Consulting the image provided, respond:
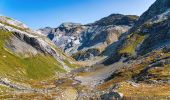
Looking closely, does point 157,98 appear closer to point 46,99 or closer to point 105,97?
point 105,97

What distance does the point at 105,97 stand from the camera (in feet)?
275

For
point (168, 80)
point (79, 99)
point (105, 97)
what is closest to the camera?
point (105, 97)

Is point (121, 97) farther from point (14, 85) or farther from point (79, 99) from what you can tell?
point (14, 85)

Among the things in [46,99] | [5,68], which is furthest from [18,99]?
[5,68]

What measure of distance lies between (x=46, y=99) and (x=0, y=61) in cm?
9911

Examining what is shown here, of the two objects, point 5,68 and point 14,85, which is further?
point 5,68

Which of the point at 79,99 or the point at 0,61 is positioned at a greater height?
the point at 0,61

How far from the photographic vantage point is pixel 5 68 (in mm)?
190125

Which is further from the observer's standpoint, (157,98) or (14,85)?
(14,85)

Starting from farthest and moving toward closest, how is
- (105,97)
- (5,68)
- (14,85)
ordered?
1. (5,68)
2. (14,85)
3. (105,97)

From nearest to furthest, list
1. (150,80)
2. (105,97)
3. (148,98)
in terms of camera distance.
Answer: (148,98) < (105,97) < (150,80)

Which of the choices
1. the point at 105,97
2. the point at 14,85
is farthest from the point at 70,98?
the point at 14,85

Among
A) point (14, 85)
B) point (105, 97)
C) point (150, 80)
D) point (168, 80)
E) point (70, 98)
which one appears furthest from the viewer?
point (14, 85)

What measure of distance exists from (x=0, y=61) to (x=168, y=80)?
102439 mm
